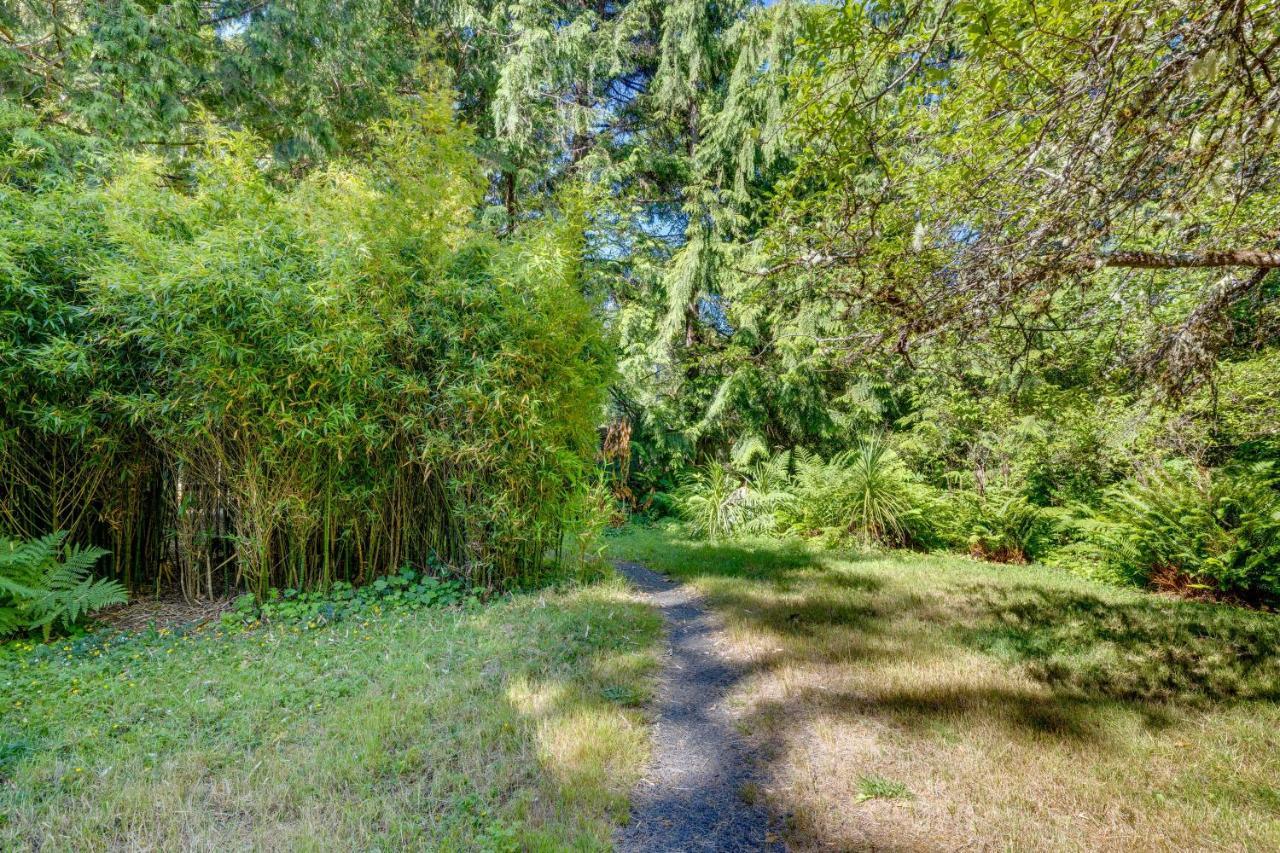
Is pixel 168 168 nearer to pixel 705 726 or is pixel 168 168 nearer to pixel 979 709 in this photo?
pixel 705 726

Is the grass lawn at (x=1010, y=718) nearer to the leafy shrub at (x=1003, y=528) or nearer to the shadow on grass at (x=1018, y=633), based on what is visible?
the shadow on grass at (x=1018, y=633)

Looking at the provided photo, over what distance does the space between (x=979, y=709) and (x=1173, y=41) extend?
9.41 ft

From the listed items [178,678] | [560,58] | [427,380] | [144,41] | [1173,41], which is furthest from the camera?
[560,58]

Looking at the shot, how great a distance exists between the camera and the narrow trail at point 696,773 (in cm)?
179

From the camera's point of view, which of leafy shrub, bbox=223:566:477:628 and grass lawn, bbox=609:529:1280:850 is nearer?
grass lawn, bbox=609:529:1280:850

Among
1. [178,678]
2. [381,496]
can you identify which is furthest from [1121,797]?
[381,496]

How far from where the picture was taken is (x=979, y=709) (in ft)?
8.06

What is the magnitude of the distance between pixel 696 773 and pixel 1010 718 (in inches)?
57.0

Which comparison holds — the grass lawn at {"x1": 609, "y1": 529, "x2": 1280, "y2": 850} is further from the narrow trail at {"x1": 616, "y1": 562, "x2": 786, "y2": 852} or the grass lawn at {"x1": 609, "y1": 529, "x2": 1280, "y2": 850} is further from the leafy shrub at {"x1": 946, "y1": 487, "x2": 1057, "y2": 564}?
the leafy shrub at {"x1": 946, "y1": 487, "x2": 1057, "y2": 564}

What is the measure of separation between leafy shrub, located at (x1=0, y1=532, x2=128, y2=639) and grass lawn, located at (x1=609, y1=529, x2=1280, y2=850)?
419 centimetres

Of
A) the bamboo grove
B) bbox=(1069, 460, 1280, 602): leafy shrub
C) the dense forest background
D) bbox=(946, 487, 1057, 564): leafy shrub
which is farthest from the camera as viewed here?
bbox=(946, 487, 1057, 564): leafy shrub

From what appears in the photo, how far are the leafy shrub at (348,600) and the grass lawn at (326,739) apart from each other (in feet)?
1.02

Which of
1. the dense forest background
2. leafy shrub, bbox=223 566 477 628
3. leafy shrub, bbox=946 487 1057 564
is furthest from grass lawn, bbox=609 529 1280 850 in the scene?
leafy shrub, bbox=946 487 1057 564

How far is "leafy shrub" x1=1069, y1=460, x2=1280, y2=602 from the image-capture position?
15.5ft
